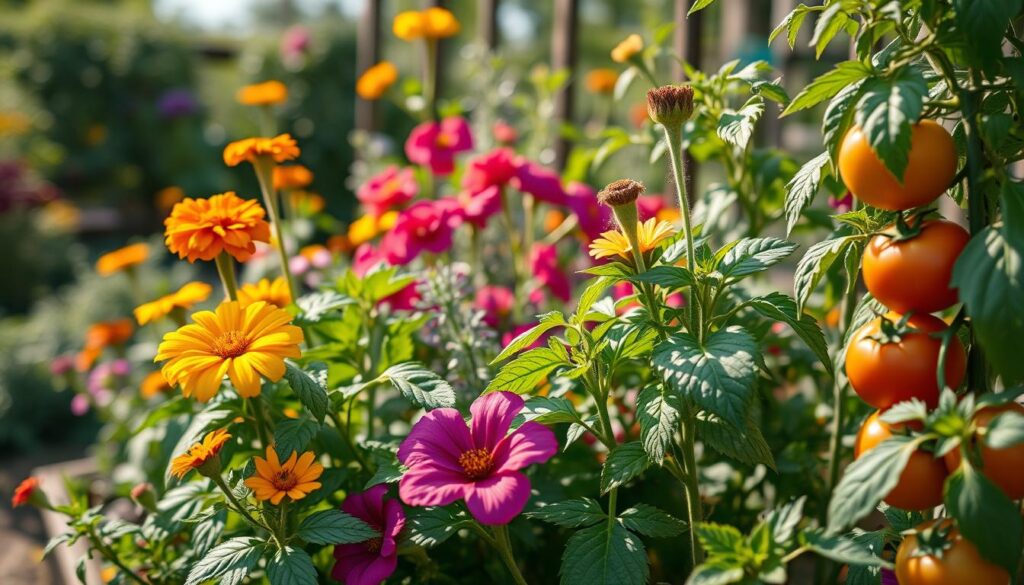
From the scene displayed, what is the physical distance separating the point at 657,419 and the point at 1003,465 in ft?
0.94

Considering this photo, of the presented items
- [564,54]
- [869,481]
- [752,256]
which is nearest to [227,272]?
[752,256]

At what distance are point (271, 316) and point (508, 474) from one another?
1.08 ft

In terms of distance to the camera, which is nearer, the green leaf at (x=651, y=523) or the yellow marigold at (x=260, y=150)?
the green leaf at (x=651, y=523)

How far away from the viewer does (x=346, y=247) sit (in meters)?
2.15

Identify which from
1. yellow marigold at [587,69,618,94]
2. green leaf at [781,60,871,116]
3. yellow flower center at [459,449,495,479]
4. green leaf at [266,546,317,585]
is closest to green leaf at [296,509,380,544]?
green leaf at [266,546,317,585]

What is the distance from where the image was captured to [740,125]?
0.87 meters

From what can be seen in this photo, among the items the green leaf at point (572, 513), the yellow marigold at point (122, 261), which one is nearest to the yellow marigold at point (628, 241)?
the green leaf at point (572, 513)

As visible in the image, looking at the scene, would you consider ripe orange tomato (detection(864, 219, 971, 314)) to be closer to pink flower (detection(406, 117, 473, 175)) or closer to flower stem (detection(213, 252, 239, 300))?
flower stem (detection(213, 252, 239, 300))

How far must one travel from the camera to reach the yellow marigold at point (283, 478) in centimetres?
90

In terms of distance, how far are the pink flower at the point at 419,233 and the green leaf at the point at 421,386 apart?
14.7 inches

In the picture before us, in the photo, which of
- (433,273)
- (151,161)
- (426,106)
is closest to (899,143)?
(433,273)

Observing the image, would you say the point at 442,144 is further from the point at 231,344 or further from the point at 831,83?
the point at 831,83

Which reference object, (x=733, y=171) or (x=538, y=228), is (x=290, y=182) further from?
(x=733, y=171)

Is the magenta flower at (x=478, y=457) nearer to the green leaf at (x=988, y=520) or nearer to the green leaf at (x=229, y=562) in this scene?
the green leaf at (x=229, y=562)
